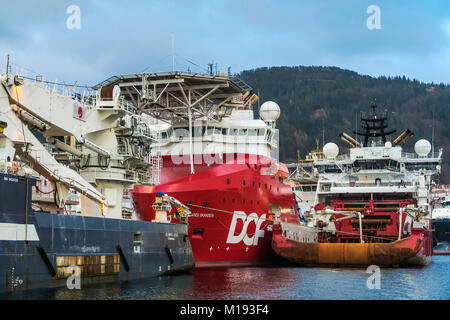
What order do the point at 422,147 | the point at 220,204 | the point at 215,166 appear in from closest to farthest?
1. the point at 220,204
2. the point at 215,166
3. the point at 422,147

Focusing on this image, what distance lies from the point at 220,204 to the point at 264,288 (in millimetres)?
12049

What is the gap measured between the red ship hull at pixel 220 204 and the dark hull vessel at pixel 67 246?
5.61 meters

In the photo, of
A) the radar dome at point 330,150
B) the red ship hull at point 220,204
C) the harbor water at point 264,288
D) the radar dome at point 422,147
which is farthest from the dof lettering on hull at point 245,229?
the radar dome at point 422,147

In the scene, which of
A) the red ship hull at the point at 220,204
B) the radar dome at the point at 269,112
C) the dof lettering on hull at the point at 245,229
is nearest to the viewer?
the red ship hull at the point at 220,204

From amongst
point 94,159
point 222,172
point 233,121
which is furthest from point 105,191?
point 233,121

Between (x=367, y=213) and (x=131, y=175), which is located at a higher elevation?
(x=131, y=175)

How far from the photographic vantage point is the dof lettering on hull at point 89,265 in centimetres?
2452

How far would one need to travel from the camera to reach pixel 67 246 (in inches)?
986

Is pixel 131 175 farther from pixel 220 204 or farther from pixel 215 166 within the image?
pixel 215 166

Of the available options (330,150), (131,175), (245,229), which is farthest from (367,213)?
(131,175)

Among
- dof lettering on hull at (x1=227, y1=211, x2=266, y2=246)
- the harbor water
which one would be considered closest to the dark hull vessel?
the harbor water

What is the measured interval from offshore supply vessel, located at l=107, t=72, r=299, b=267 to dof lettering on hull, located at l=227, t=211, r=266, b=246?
0.06 metres

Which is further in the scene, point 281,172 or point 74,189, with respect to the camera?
point 281,172

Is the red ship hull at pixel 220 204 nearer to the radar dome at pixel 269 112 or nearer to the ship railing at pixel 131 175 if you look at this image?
the ship railing at pixel 131 175
